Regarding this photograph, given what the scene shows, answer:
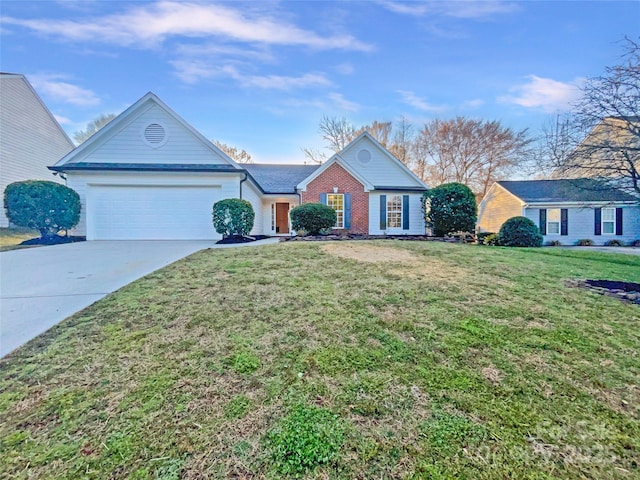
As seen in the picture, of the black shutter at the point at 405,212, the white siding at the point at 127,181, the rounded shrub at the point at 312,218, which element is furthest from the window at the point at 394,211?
the white siding at the point at 127,181

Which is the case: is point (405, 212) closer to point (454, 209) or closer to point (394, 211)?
point (394, 211)

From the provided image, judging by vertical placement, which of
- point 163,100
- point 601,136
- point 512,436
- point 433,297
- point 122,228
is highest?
point 163,100

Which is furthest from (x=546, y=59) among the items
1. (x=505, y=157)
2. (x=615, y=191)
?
(x=505, y=157)

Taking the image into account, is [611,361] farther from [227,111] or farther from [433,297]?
[227,111]

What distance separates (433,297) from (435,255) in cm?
329

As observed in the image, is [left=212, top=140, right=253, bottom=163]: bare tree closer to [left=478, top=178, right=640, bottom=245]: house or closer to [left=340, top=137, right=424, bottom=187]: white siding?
[left=340, top=137, right=424, bottom=187]: white siding

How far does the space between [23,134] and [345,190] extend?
658 inches

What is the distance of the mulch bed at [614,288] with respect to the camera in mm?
4420

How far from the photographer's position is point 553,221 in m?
17.8

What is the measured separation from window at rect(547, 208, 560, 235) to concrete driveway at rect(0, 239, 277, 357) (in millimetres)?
20705

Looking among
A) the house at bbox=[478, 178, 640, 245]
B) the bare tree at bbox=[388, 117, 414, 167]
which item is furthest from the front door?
the house at bbox=[478, 178, 640, 245]

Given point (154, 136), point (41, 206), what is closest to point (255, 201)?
point (154, 136)

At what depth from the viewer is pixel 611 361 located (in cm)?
277

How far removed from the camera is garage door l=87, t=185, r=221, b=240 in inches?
455
